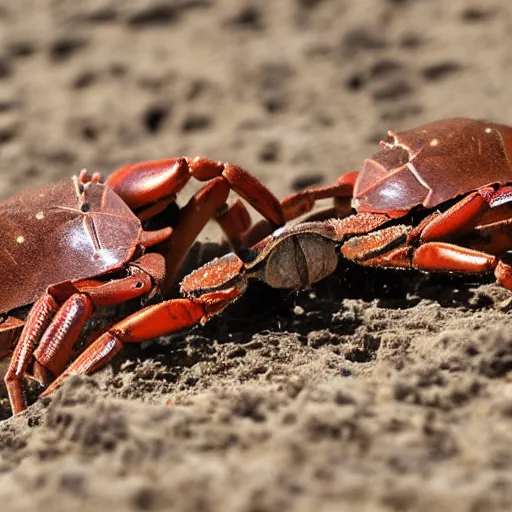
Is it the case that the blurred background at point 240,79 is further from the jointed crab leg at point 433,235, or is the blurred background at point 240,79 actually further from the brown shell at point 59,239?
the jointed crab leg at point 433,235

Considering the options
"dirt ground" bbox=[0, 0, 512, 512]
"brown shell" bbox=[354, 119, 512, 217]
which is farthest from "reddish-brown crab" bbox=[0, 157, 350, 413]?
"brown shell" bbox=[354, 119, 512, 217]

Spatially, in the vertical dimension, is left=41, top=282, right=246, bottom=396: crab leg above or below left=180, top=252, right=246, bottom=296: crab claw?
below

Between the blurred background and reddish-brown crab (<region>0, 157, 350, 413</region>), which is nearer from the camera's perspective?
reddish-brown crab (<region>0, 157, 350, 413</region>)

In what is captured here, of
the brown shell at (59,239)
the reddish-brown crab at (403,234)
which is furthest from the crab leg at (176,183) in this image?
the reddish-brown crab at (403,234)

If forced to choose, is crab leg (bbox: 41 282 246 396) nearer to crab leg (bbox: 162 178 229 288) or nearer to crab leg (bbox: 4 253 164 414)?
crab leg (bbox: 4 253 164 414)

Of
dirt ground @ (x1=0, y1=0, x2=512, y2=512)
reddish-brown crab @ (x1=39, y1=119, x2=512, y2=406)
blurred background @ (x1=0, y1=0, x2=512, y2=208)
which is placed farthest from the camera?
blurred background @ (x1=0, y1=0, x2=512, y2=208)

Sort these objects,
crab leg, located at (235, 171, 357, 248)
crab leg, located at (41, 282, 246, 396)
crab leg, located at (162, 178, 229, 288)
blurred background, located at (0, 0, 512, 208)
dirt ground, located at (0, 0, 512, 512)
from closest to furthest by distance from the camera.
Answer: dirt ground, located at (0, 0, 512, 512), crab leg, located at (41, 282, 246, 396), crab leg, located at (162, 178, 229, 288), crab leg, located at (235, 171, 357, 248), blurred background, located at (0, 0, 512, 208)
